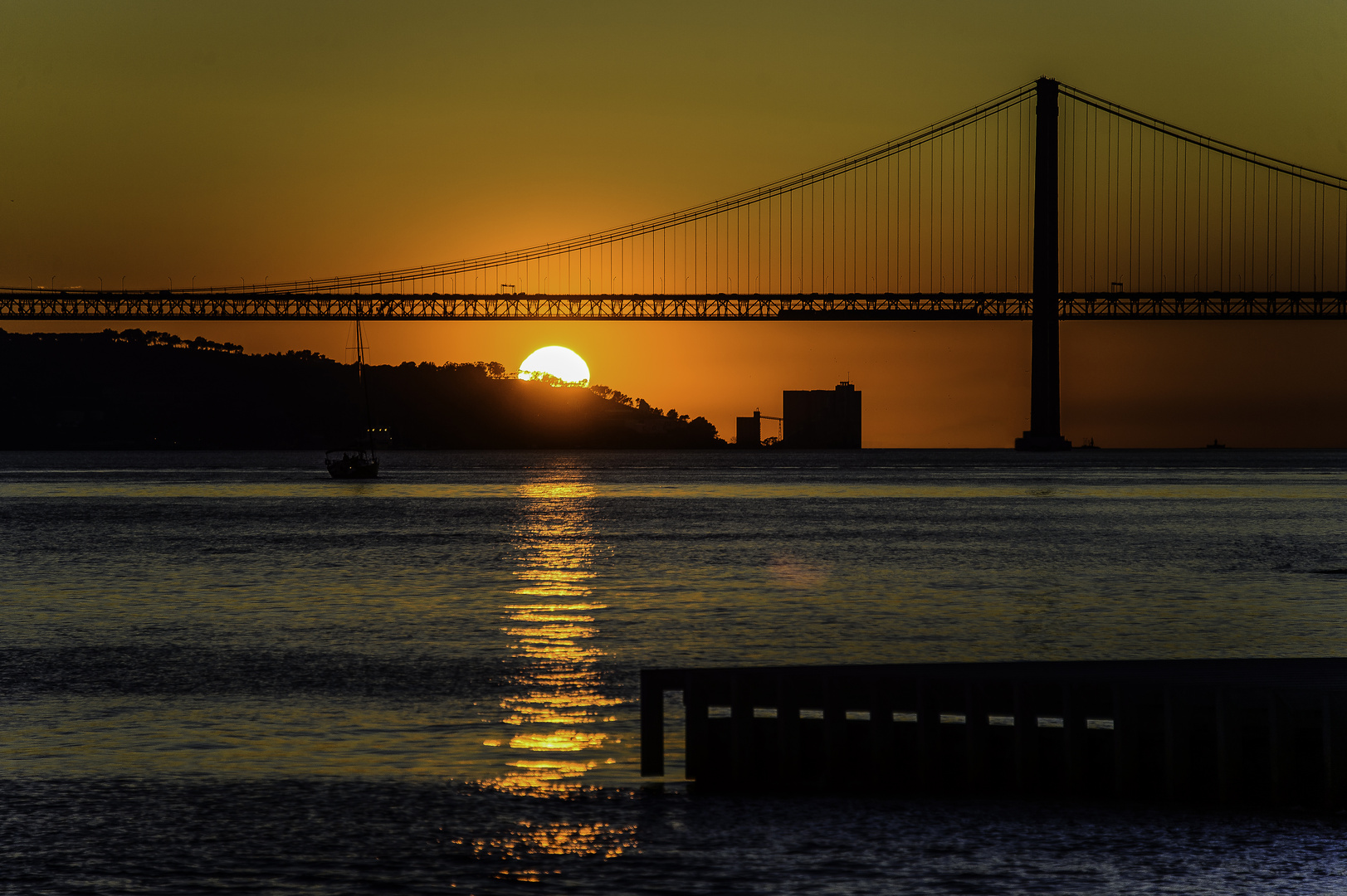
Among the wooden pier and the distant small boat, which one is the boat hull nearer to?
the distant small boat

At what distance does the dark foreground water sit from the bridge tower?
59.3 metres

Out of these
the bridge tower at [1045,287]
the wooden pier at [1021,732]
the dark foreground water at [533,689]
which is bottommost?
the dark foreground water at [533,689]

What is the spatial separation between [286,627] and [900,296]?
81.9 m

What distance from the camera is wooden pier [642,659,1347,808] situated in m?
8.29

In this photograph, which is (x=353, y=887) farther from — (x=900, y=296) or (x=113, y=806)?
(x=900, y=296)

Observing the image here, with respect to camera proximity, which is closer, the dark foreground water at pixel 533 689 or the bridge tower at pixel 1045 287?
the dark foreground water at pixel 533 689

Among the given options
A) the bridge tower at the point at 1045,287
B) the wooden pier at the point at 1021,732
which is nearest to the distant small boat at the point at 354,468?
the bridge tower at the point at 1045,287

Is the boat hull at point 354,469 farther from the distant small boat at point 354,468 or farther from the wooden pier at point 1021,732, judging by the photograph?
the wooden pier at point 1021,732

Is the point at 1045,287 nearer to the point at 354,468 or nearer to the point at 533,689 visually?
the point at 354,468

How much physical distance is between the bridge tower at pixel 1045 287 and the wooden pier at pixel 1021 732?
304 feet

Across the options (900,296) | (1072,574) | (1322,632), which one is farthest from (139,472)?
(1322,632)

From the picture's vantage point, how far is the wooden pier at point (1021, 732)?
8.29 m

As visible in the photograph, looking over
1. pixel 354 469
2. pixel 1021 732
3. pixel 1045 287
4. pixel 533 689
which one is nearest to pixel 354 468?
pixel 354 469

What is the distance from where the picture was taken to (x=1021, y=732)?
870 centimetres
